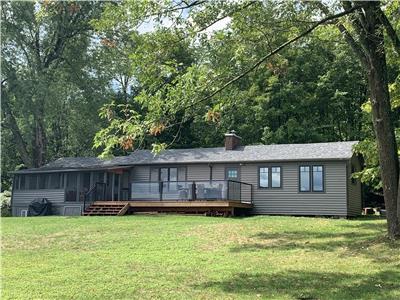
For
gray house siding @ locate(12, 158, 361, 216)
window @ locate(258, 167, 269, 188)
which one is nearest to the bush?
gray house siding @ locate(12, 158, 361, 216)

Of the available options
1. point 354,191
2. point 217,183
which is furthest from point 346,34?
point 354,191

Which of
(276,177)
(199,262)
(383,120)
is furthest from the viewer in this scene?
(276,177)

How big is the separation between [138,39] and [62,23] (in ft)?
79.7

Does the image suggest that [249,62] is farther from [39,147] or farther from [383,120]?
[39,147]

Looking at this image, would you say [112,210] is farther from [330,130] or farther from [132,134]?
[330,130]

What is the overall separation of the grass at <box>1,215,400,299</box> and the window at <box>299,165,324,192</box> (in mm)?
6251

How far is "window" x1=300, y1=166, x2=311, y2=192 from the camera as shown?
23109 mm

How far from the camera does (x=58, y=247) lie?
13055mm

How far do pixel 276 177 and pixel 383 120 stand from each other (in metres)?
12.0

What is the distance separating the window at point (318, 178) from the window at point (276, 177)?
1702 millimetres

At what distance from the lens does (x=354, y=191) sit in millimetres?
24266

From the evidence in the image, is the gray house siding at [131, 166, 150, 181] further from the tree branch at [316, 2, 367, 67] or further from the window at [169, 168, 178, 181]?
the tree branch at [316, 2, 367, 67]

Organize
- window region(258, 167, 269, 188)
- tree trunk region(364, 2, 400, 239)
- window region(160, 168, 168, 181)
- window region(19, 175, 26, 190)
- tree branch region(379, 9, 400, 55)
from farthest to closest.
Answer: window region(19, 175, 26, 190) < window region(160, 168, 168, 181) < window region(258, 167, 269, 188) < tree trunk region(364, 2, 400, 239) < tree branch region(379, 9, 400, 55)

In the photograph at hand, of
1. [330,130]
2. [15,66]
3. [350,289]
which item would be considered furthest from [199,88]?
[330,130]
